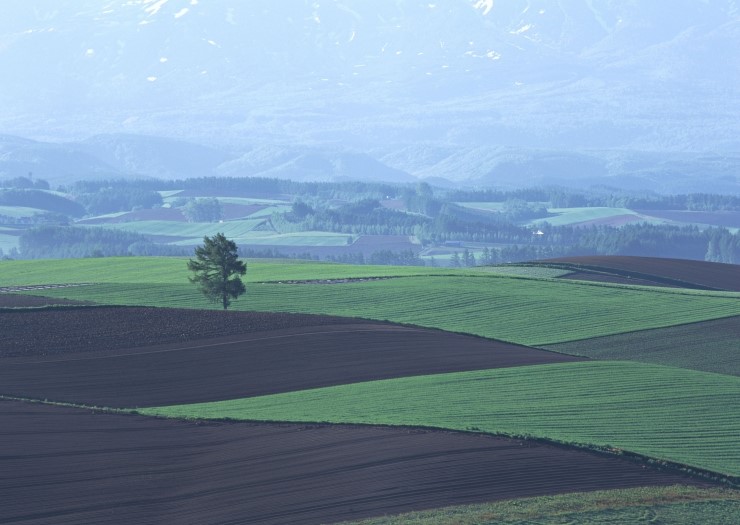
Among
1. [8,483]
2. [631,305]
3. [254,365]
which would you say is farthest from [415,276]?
[8,483]

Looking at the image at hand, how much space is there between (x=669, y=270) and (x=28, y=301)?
50236mm

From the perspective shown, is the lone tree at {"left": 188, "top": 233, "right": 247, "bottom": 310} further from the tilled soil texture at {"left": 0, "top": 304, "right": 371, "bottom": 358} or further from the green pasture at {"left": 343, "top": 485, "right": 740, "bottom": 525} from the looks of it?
the green pasture at {"left": 343, "top": 485, "right": 740, "bottom": 525}

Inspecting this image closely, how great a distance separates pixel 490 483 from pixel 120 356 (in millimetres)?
23594

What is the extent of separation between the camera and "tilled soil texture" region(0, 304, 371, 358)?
61.6 metres

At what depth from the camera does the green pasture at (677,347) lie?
213 ft

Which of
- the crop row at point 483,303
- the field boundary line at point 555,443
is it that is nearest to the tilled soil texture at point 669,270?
the crop row at point 483,303

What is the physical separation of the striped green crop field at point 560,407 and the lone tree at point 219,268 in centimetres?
2340

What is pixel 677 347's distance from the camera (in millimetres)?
69000

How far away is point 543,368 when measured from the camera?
58.3 metres

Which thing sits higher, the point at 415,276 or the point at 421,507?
the point at 415,276

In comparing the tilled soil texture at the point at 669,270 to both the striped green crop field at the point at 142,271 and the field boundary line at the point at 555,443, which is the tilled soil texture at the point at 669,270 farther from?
the field boundary line at the point at 555,443

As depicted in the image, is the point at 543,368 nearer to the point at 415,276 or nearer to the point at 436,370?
the point at 436,370

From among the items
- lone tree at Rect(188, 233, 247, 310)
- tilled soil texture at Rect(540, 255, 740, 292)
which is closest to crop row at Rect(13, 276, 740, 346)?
lone tree at Rect(188, 233, 247, 310)

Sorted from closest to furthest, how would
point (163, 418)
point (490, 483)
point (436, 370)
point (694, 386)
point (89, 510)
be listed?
1. point (89, 510)
2. point (490, 483)
3. point (163, 418)
4. point (694, 386)
5. point (436, 370)
